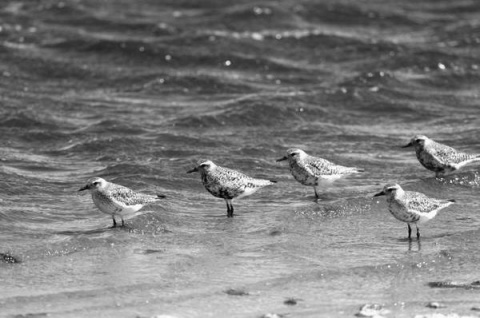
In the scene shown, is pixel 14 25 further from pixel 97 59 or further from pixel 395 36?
pixel 395 36

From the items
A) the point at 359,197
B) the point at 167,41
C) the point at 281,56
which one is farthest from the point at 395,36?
the point at 359,197

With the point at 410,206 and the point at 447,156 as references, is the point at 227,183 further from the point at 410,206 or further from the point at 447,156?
the point at 447,156

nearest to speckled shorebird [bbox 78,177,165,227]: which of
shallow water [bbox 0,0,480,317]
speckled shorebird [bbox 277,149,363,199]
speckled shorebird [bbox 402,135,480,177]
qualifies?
shallow water [bbox 0,0,480,317]

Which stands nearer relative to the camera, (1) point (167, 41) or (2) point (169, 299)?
(2) point (169, 299)

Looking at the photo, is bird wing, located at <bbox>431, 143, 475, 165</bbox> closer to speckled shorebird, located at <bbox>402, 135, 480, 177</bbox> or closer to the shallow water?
speckled shorebird, located at <bbox>402, 135, 480, 177</bbox>

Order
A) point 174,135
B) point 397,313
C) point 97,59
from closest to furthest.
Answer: point 397,313 < point 174,135 < point 97,59

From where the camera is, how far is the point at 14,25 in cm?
2855

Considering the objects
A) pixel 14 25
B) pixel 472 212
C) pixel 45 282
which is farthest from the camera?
pixel 14 25

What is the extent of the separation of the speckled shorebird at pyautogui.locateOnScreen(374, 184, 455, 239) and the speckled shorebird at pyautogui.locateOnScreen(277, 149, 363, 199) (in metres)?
1.87

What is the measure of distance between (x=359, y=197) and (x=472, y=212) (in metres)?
1.59

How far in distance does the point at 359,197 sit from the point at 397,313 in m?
4.92

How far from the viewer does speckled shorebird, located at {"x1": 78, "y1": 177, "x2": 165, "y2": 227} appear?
43.1 feet

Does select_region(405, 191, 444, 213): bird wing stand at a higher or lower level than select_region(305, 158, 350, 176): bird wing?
higher

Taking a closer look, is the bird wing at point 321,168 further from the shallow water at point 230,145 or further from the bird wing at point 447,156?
the bird wing at point 447,156
